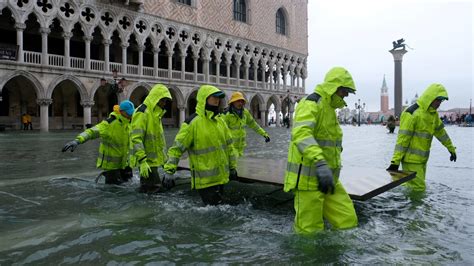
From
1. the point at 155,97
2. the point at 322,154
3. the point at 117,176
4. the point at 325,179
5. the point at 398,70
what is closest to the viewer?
the point at 325,179

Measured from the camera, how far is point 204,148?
4.46 meters

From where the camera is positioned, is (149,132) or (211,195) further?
(149,132)

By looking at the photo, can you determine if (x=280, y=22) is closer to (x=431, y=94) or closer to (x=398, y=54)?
(x=398, y=54)

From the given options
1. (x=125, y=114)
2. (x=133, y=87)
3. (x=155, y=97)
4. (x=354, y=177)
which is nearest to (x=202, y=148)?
(x=155, y=97)

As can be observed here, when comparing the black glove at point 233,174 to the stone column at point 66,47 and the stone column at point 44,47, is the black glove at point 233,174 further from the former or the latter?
the stone column at point 66,47

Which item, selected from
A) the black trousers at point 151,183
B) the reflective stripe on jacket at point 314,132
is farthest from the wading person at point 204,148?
the reflective stripe on jacket at point 314,132

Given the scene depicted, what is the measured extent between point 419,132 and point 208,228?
3.46 m

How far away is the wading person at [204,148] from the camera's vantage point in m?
4.46

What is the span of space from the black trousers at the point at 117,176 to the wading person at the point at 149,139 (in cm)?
90

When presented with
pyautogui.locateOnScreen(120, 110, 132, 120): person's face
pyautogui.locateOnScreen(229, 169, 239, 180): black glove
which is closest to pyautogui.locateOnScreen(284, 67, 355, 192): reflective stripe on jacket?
pyautogui.locateOnScreen(229, 169, 239, 180): black glove

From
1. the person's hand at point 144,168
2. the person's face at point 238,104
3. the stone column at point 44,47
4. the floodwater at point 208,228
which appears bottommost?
the floodwater at point 208,228

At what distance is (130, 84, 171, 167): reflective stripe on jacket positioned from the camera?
5023mm

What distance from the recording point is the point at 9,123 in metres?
23.6

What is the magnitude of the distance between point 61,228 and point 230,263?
1967mm
